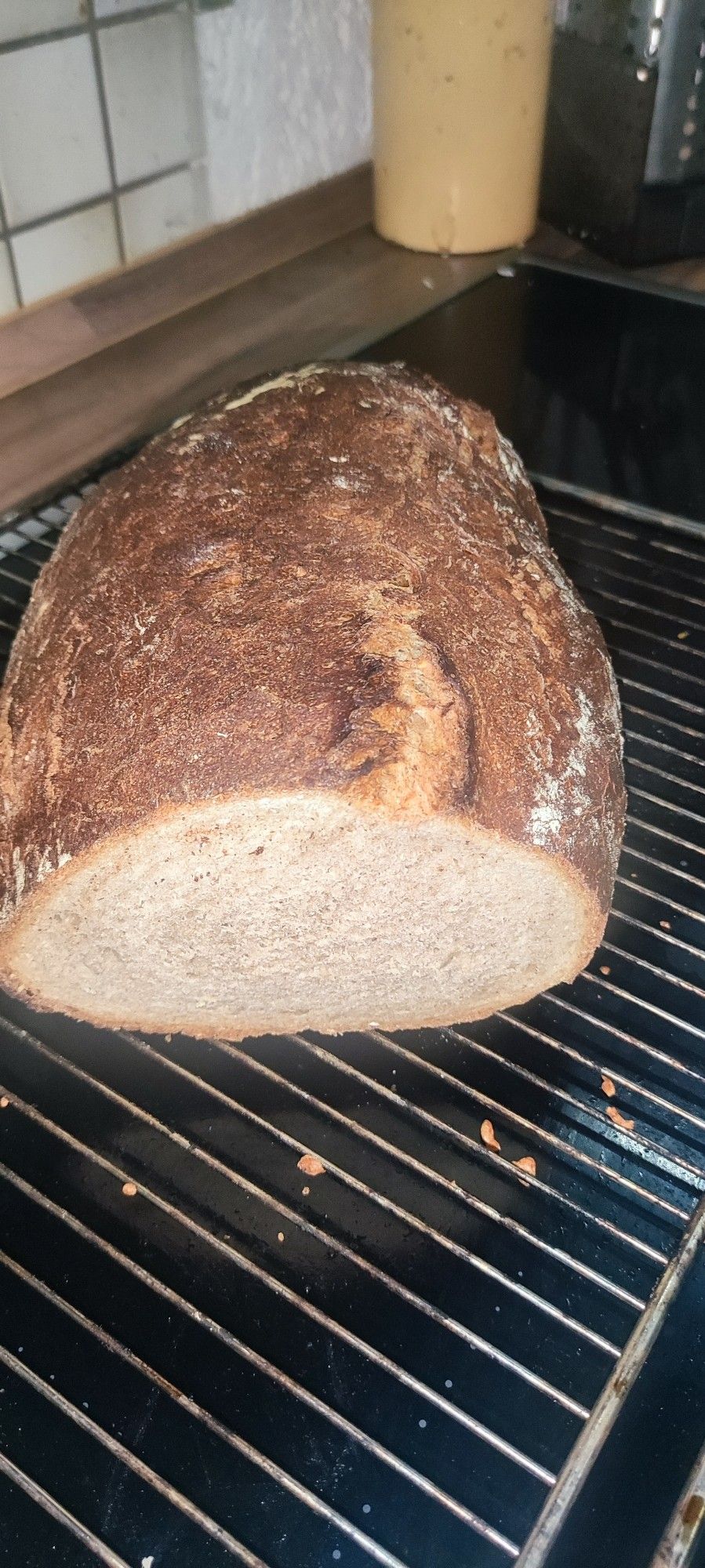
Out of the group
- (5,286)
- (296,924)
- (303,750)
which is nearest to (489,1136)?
(296,924)

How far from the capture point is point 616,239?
Answer: 7.80ft

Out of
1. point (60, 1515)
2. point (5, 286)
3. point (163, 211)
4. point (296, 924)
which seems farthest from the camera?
point (163, 211)

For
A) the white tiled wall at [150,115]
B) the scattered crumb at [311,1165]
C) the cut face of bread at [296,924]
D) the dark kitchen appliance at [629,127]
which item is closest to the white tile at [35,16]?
the white tiled wall at [150,115]

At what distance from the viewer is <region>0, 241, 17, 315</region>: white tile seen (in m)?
1.85

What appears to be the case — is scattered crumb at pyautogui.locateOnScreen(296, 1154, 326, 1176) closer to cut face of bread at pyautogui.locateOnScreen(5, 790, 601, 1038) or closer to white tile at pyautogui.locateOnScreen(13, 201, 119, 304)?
cut face of bread at pyautogui.locateOnScreen(5, 790, 601, 1038)

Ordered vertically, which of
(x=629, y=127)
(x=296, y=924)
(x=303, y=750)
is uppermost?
(x=629, y=127)

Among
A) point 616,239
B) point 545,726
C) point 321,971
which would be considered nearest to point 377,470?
point 545,726

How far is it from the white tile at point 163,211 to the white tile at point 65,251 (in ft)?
0.15

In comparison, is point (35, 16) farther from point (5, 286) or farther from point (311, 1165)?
point (311, 1165)

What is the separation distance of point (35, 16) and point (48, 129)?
0.14 meters

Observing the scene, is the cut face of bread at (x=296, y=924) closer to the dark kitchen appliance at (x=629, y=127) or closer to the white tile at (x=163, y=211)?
the white tile at (x=163, y=211)

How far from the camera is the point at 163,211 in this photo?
2.12 metres

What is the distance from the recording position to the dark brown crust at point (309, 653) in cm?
104

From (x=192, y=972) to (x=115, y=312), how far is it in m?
1.33
